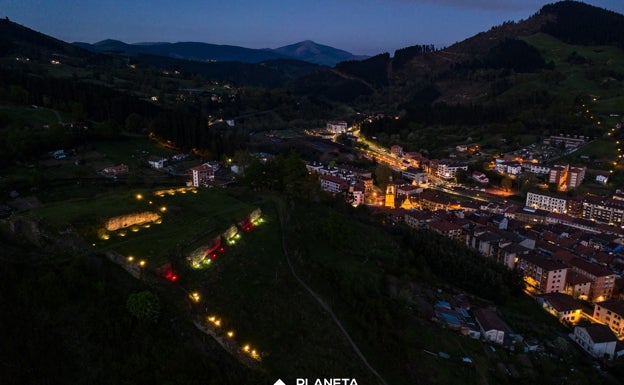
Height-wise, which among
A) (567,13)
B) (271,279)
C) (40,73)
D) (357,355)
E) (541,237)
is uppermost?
(567,13)

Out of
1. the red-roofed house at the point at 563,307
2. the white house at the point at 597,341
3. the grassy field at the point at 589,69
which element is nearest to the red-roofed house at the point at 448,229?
the red-roofed house at the point at 563,307

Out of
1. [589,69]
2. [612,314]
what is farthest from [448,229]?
[589,69]

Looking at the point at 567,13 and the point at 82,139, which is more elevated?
the point at 567,13

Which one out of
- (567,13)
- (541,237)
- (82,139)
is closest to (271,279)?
(541,237)

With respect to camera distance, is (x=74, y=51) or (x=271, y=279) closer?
(x=271, y=279)

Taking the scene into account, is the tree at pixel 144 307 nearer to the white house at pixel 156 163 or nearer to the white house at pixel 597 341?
the white house at pixel 597 341

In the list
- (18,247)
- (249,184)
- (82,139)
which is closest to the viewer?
(18,247)

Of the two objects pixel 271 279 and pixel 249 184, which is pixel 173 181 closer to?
pixel 249 184
